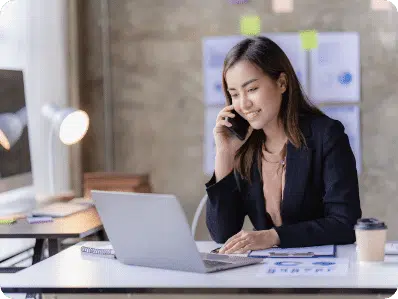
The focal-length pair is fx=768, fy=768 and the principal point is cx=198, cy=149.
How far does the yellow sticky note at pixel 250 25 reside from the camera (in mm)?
4734

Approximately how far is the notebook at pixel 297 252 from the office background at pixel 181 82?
266 cm

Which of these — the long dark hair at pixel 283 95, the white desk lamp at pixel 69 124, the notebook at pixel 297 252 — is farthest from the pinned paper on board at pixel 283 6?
Result: the notebook at pixel 297 252

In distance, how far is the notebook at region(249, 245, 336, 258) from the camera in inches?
81.0

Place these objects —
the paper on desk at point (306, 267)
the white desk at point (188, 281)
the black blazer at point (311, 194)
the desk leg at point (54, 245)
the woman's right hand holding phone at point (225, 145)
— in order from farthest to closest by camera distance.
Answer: the desk leg at point (54, 245) < the woman's right hand holding phone at point (225, 145) < the black blazer at point (311, 194) < the paper on desk at point (306, 267) < the white desk at point (188, 281)

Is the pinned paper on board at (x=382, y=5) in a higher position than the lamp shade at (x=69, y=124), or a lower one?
higher

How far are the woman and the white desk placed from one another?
0.47 metres

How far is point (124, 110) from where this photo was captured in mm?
4930

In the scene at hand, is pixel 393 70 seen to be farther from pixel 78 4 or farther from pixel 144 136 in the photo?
pixel 78 4

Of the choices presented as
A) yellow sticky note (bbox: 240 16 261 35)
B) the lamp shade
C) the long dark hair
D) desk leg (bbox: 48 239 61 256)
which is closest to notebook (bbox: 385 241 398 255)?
the long dark hair

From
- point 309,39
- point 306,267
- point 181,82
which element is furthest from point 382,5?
point 306,267

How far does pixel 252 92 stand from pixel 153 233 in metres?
0.75

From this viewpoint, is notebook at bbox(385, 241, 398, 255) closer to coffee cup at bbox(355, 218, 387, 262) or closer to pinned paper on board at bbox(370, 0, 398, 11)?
coffee cup at bbox(355, 218, 387, 262)

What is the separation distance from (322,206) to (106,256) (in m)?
0.75

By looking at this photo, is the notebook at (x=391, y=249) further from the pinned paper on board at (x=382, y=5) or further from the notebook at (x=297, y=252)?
the pinned paper on board at (x=382, y=5)
